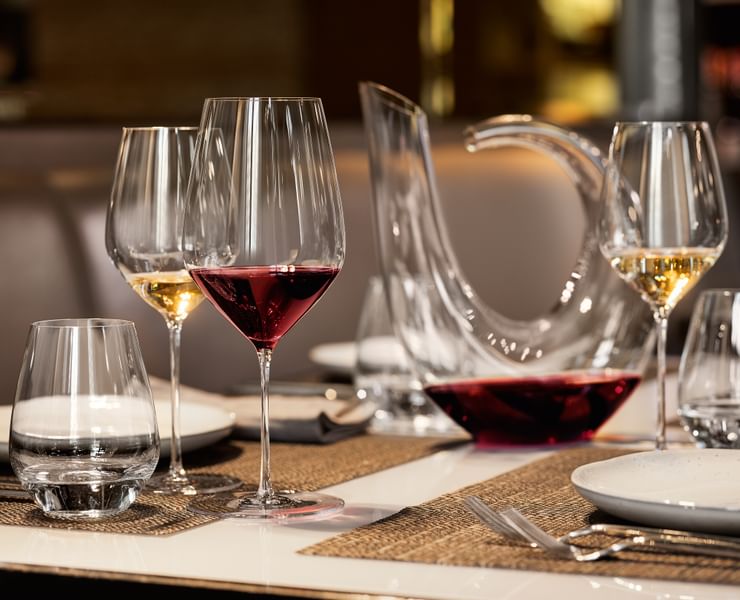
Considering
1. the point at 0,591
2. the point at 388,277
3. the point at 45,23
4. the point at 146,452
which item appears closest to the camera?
the point at 0,591

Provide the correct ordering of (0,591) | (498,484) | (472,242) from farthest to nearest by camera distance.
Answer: (472,242), (498,484), (0,591)

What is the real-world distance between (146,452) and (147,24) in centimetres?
355

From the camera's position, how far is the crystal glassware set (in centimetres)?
78

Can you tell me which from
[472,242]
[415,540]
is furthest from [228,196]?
[472,242]

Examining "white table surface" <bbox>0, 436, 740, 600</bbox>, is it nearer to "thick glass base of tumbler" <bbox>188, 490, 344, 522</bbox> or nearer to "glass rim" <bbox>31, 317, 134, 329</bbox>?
"thick glass base of tumbler" <bbox>188, 490, 344, 522</bbox>

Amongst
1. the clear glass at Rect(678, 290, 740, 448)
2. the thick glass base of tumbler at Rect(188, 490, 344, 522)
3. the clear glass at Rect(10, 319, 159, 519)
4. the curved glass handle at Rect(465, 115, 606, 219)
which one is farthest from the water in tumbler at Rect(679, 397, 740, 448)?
the clear glass at Rect(10, 319, 159, 519)

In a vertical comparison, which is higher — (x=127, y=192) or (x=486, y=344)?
(x=127, y=192)

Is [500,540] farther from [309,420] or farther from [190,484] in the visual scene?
[309,420]

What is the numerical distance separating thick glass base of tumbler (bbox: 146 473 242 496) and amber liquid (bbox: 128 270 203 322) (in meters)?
0.12

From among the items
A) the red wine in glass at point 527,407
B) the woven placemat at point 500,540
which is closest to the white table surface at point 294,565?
the woven placemat at point 500,540

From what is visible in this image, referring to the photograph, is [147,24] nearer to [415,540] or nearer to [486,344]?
[486,344]

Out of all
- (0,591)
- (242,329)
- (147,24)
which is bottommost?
(0,591)

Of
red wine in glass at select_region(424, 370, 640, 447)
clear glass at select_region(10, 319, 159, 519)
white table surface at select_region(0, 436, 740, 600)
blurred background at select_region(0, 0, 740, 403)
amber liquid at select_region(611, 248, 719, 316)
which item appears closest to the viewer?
white table surface at select_region(0, 436, 740, 600)

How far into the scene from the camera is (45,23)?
4.10 metres
